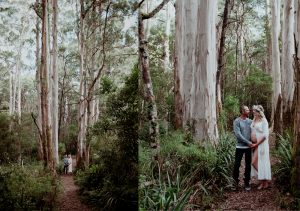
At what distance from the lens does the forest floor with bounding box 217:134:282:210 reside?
8.69ft

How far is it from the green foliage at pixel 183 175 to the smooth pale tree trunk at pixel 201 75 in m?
0.55

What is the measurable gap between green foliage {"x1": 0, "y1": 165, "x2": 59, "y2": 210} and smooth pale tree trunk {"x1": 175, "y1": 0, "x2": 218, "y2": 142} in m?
1.71

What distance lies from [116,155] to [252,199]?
209 centimetres

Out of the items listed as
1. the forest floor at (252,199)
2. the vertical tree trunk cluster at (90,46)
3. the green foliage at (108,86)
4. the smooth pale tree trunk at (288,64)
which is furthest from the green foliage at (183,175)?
the vertical tree trunk cluster at (90,46)

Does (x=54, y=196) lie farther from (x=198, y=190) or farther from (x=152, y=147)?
(x=198, y=190)

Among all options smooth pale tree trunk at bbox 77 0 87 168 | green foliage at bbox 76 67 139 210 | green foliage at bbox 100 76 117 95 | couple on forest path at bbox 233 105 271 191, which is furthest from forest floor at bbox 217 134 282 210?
smooth pale tree trunk at bbox 77 0 87 168

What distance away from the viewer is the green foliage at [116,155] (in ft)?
13.9

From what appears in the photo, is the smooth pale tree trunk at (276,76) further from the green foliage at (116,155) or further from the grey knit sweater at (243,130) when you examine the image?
the green foliage at (116,155)

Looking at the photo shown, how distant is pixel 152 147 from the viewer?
3748mm

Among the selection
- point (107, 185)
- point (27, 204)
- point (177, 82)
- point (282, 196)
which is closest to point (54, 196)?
point (27, 204)

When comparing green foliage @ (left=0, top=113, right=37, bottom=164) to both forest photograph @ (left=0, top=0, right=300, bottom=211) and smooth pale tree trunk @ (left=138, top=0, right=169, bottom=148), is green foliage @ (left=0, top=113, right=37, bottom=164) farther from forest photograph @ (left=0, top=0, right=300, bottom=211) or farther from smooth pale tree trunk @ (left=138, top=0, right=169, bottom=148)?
smooth pale tree trunk @ (left=138, top=0, right=169, bottom=148)

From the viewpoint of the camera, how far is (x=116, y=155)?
14.9 ft

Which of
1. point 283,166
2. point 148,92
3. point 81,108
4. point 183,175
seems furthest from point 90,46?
point 283,166

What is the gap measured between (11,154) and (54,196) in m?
0.61
